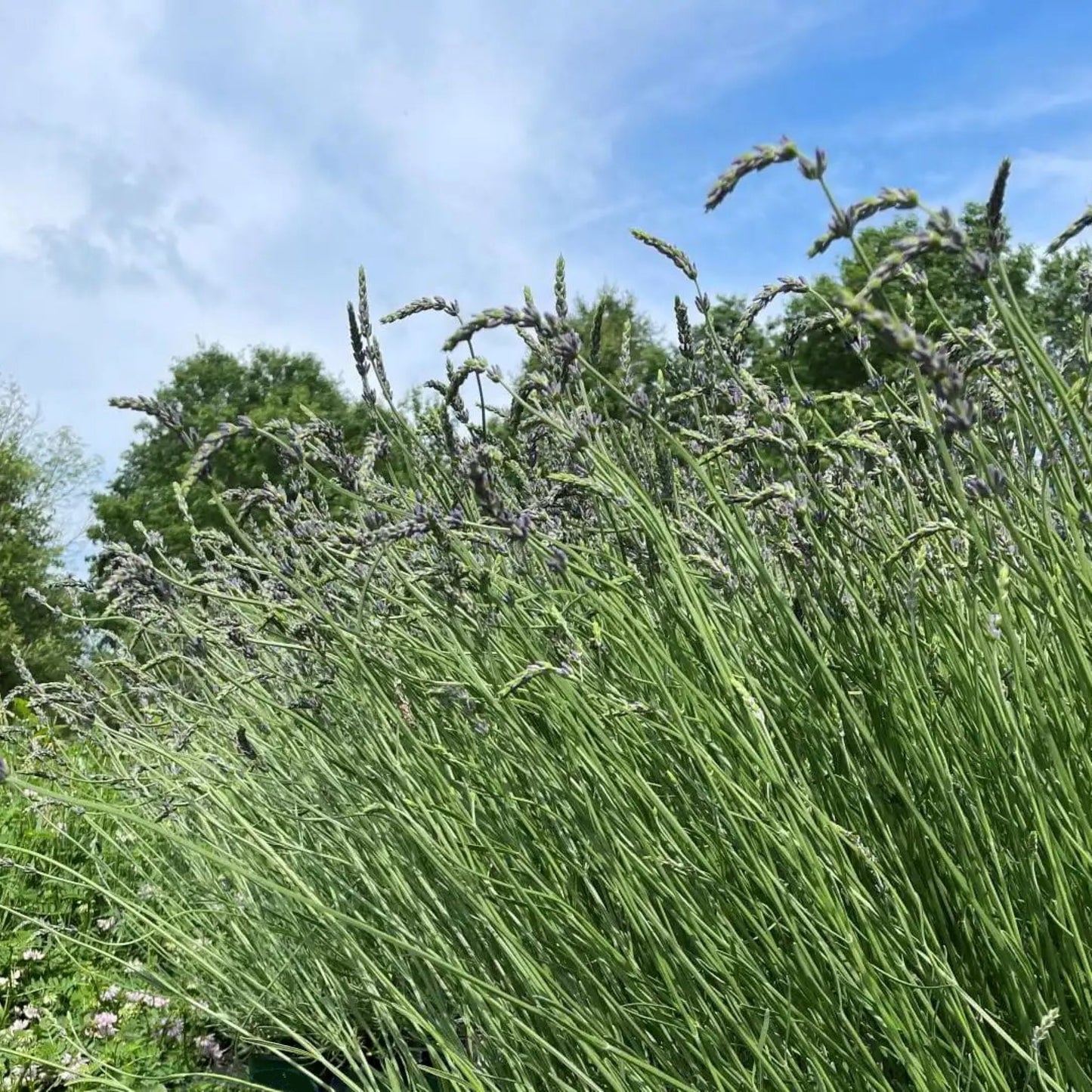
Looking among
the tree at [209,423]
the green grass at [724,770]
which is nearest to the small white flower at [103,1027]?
the green grass at [724,770]

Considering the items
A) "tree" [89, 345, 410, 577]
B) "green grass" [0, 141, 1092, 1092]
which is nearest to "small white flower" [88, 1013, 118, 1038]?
"green grass" [0, 141, 1092, 1092]

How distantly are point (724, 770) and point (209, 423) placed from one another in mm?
30768

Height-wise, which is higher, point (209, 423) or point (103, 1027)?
point (209, 423)

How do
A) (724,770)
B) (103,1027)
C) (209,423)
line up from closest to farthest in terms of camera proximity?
(724,770), (103,1027), (209,423)

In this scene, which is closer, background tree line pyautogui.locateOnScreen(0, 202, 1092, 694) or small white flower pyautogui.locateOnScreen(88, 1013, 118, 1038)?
small white flower pyautogui.locateOnScreen(88, 1013, 118, 1038)

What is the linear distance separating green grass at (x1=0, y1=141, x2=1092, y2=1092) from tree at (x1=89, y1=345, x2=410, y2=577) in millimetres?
21892

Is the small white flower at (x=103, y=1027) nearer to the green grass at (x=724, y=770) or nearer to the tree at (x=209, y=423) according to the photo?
the green grass at (x=724, y=770)

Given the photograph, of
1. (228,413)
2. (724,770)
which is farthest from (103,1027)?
(228,413)

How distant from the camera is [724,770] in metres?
1.68

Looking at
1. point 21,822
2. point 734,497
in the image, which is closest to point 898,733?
point 734,497

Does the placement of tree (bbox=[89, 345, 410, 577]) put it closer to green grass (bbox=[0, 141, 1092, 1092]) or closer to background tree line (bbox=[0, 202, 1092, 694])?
background tree line (bbox=[0, 202, 1092, 694])

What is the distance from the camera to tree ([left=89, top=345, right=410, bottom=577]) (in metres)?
25.8

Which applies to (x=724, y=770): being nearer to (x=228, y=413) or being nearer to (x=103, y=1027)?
(x=103, y=1027)

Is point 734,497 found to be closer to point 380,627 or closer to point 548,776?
point 548,776
